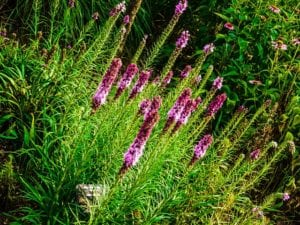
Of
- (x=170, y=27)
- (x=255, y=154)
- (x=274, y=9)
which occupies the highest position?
(x=170, y=27)

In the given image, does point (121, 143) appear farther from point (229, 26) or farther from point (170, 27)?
point (229, 26)

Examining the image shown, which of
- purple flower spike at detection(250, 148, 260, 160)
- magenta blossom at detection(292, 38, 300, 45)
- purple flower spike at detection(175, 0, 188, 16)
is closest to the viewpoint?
purple flower spike at detection(175, 0, 188, 16)

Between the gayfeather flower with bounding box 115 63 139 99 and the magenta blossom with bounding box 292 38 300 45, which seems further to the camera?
the magenta blossom with bounding box 292 38 300 45

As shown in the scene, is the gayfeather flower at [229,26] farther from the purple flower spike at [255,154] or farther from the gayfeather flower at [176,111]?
the gayfeather flower at [176,111]

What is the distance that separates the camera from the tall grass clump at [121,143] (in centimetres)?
316

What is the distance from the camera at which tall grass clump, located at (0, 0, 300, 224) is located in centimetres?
316

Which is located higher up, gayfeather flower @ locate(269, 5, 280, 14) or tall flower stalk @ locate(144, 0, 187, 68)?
tall flower stalk @ locate(144, 0, 187, 68)

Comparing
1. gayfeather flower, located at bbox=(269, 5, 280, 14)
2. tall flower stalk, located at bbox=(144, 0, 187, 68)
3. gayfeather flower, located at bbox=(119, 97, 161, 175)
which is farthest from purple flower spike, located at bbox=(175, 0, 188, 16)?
gayfeather flower, located at bbox=(269, 5, 280, 14)

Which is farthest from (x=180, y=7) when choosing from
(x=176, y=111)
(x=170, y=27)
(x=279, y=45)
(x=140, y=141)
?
(x=279, y=45)

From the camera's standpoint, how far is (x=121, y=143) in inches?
130

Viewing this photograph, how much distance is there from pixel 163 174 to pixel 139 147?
1.57 meters

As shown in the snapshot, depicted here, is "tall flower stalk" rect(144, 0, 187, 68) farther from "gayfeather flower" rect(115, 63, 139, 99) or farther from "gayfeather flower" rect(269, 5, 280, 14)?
"gayfeather flower" rect(269, 5, 280, 14)

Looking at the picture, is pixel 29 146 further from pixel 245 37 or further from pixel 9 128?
pixel 245 37

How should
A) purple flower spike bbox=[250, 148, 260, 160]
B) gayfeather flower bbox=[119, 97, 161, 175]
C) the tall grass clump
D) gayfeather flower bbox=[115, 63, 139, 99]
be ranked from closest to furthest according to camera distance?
gayfeather flower bbox=[119, 97, 161, 175], gayfeather flower bbox=[115, 63, 139, 99], the tall grass clump, purple flower spike bbox=[250, 148, 260, 160]
